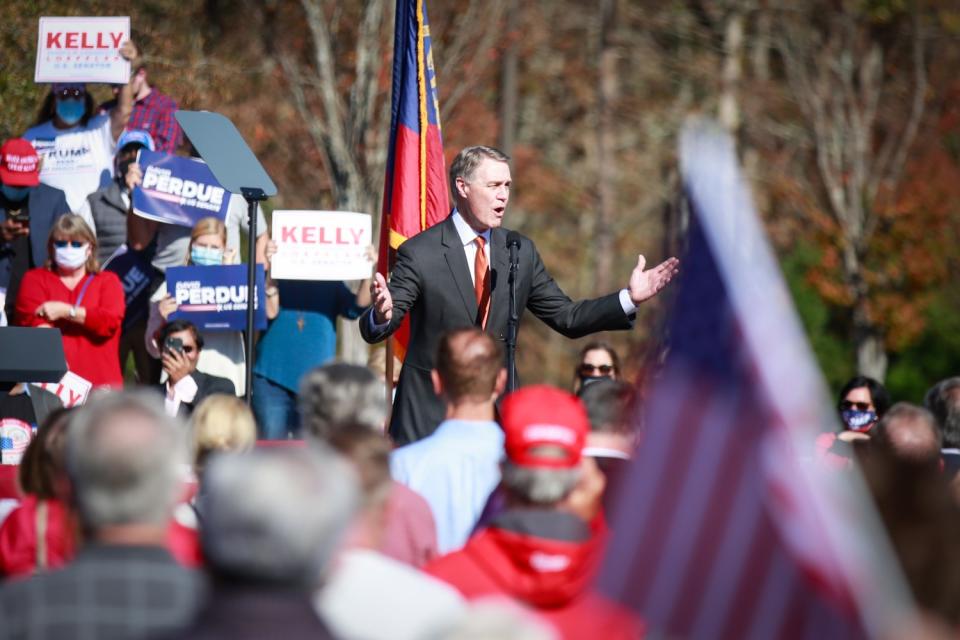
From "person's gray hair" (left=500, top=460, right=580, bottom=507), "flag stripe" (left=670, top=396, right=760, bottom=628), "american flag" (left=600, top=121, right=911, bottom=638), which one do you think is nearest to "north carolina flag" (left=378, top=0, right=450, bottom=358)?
"person's gray hair" (left=500, top=460, right=580, bottom=507)

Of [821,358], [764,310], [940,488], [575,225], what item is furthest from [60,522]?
[575,225]

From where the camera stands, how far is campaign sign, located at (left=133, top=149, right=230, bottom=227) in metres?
9.70

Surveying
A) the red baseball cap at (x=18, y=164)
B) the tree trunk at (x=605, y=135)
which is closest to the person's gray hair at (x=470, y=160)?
the red baseball cap at (x=18, y=164)

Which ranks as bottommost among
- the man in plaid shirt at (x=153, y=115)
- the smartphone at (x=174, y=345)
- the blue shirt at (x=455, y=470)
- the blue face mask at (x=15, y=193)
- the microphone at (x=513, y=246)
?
the blue shirt at (x=455, y=470)

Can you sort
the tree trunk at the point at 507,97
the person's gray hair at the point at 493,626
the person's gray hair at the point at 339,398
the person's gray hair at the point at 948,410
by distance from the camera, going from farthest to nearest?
the tree trunk at the point at 507,97, the person's gray hair at the point at 948,410, the person's gray hair at the point at 339,398, the person's gray hair at the point at 493,626

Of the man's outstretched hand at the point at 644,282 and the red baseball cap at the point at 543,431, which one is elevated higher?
the man's outstretched hand at the point at 644,282

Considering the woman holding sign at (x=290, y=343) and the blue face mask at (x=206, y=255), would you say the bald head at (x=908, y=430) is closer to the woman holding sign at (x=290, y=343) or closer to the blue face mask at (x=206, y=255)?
the woman holding sign at (x=290, y=343)

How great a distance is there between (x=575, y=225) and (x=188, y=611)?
3245 centimetres

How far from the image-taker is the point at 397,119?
9.12m

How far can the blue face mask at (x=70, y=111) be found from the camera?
1099cm

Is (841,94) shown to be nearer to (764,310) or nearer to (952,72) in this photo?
(952,72)

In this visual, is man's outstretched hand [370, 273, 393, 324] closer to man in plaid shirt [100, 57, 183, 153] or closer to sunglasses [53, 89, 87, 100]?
man in plaid shirt [100, 57, 183, 153]

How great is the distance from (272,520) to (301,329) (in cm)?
699

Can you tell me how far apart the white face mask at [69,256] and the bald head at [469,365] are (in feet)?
14.8
